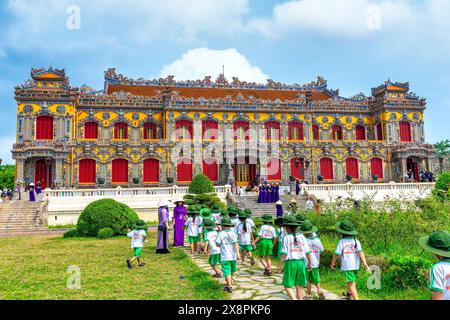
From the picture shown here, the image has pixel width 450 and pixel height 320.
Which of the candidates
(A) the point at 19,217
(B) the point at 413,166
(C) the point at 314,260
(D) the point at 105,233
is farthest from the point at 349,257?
(B) the point at 413,166

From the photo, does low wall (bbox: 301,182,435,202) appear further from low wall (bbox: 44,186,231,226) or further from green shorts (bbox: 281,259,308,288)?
green shorts (bbox: 281,259,308,288)

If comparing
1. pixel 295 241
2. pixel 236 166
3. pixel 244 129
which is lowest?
pixel 295 241

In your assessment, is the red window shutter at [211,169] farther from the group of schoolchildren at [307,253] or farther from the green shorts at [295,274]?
the green shorts at [295,274]

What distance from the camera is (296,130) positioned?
31.5 m

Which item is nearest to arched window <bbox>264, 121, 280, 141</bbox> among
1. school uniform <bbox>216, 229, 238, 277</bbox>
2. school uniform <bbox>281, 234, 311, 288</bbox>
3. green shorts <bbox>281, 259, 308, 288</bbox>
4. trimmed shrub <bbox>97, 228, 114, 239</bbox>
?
trimmed shrub <bbox>97, 228, 114, 239</bbox>

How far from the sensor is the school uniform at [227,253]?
22.0 feet

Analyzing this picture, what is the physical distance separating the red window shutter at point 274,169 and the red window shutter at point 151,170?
894 centimetres

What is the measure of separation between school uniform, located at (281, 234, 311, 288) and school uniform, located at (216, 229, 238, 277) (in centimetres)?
140

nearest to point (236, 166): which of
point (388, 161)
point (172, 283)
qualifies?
point (388, 161)

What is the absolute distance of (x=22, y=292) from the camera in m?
6.71

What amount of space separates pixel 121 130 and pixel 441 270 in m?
28.5
